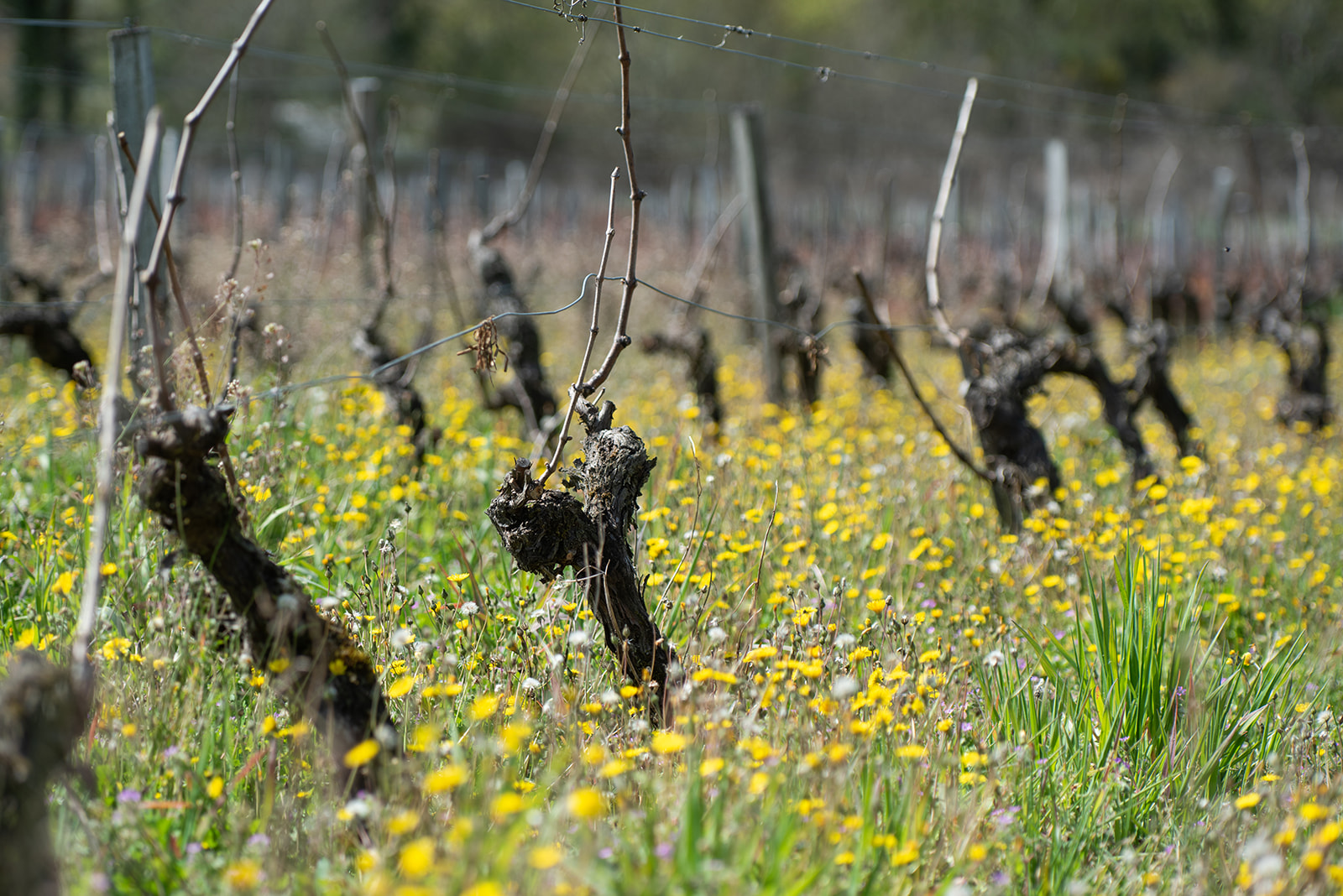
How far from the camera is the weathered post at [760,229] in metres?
6.48

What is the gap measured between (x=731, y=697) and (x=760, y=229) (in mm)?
4771

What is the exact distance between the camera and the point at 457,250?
12.9 meters

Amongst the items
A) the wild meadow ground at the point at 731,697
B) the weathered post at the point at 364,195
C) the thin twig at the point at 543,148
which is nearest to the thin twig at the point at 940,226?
the wild meadow ground at the point at 731,697

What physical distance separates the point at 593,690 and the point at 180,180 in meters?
1.33

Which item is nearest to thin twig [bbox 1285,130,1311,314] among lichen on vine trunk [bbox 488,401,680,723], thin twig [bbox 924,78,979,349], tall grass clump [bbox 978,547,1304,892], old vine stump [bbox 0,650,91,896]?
thin twig [bbox 924,78,979,349]

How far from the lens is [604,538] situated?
2379mm

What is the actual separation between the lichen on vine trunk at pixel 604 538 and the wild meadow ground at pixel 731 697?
9 cm

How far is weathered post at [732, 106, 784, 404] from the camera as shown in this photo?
6.48m

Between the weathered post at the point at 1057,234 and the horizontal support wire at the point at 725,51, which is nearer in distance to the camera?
the horizontal support wire at the point at 725,51

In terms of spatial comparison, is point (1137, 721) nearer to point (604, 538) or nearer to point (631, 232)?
point (604, 538)

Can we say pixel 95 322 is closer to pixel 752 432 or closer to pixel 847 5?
pixel 752 432

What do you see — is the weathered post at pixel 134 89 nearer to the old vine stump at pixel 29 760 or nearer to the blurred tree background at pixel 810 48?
the old vine stump at pixel 29 760

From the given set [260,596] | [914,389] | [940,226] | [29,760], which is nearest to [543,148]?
[940,226]

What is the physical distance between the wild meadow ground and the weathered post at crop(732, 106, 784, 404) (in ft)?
7.11
